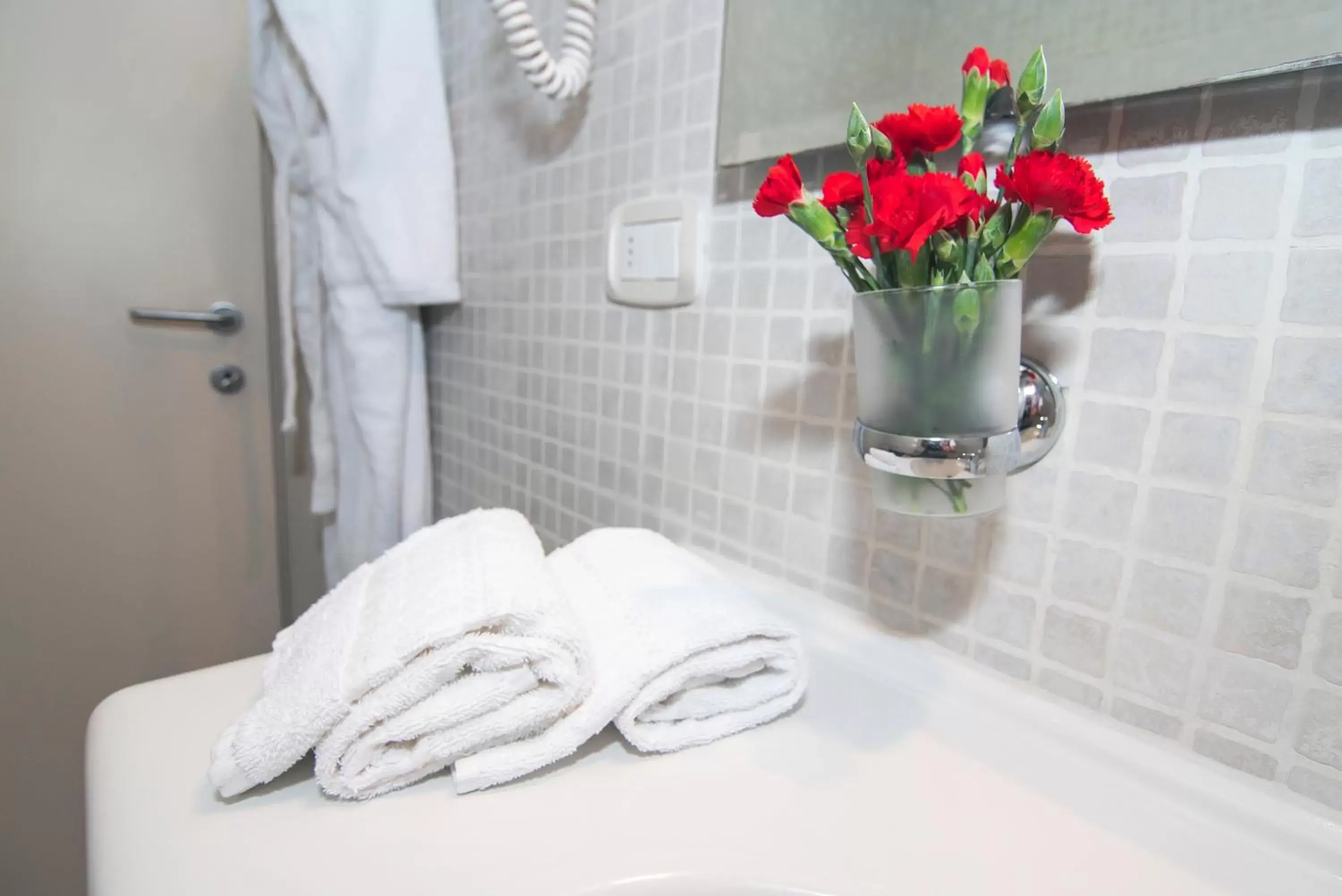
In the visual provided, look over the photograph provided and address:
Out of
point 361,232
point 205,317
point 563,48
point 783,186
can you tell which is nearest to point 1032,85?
point 783,186

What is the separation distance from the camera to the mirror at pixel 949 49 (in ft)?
1.02

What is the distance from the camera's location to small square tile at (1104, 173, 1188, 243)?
1.11 ft

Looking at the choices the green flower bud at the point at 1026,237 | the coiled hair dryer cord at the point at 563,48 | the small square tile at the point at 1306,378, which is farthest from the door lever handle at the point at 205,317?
the small square tile at the point at 1306,378

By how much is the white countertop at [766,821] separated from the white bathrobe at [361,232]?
0.55m

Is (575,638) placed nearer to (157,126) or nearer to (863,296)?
(863,296)

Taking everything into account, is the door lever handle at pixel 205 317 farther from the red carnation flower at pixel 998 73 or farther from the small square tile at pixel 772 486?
the red carnation flower at pixel 998 73

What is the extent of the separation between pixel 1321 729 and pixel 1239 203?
249mm

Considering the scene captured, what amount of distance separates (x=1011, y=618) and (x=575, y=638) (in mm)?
268

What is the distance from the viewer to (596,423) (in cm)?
72

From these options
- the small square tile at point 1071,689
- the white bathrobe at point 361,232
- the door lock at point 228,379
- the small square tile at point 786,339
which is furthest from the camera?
the door lock at point 228,379

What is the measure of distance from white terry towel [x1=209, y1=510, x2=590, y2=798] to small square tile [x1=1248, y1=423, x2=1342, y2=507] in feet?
1.13

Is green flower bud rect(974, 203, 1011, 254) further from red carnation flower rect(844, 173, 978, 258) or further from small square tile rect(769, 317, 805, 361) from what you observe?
small square tile rect(769, 317, 805, 361)

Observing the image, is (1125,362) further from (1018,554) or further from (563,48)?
(563,48)

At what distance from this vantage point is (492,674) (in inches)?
13.7
